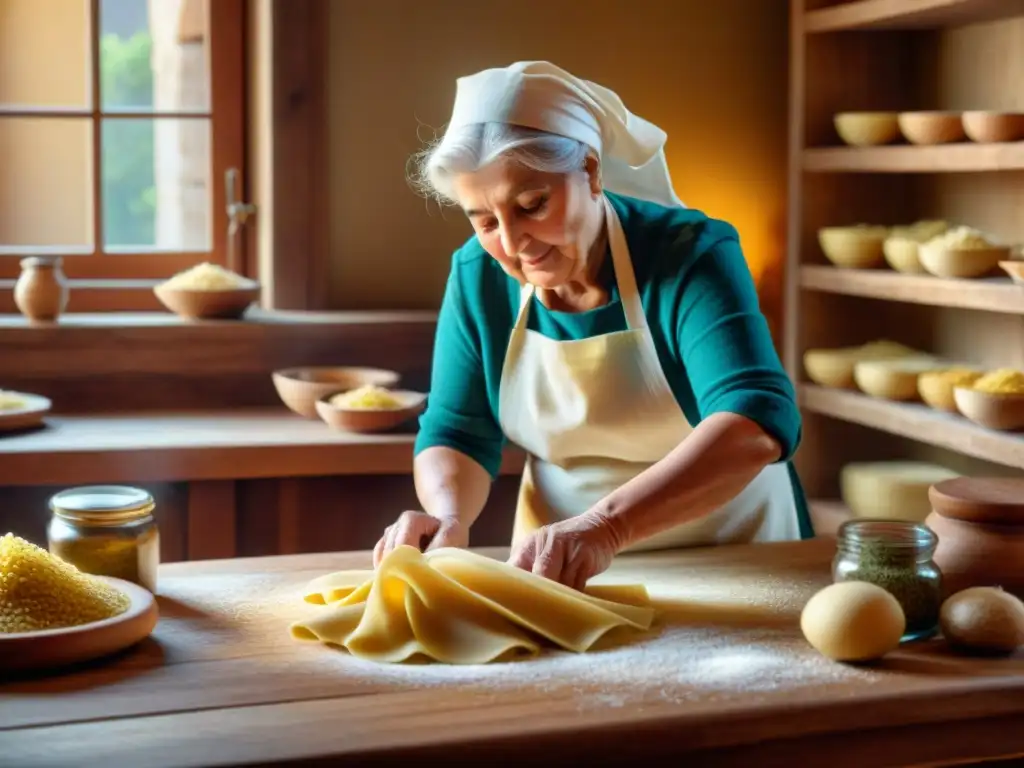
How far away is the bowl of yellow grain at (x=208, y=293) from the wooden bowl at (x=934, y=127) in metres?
1.58

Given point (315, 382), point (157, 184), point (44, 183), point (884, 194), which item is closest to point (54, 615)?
point (315, 382)

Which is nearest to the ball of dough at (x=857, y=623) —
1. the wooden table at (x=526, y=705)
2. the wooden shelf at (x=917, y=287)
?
the wooden table at (x=526, y=705)

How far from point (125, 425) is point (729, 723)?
2112mm

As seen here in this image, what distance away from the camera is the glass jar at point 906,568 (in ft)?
5.30

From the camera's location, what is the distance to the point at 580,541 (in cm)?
176

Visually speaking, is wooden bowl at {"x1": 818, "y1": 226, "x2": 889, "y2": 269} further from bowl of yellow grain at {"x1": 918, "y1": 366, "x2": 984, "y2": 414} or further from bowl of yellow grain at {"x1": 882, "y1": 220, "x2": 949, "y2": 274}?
bowl of yellow grain at {"x1": 918, "y1": 366, "x2": 984, "y2": 414}

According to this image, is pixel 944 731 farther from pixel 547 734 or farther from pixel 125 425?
pixel 125 425

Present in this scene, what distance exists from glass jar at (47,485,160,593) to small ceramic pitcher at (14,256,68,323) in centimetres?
170

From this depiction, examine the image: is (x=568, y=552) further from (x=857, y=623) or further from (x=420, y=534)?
(x=857, y=623)

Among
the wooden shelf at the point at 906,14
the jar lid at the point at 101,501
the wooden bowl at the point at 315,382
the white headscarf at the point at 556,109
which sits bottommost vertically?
the wooden bowl at the point at 315,382

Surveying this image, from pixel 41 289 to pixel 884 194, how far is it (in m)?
2.16

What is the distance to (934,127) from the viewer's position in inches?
124

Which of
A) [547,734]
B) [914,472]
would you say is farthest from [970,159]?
[547,734]

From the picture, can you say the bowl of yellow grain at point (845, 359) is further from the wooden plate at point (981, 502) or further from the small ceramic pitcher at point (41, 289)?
the small ceramic pitcher at point (41, 289)
